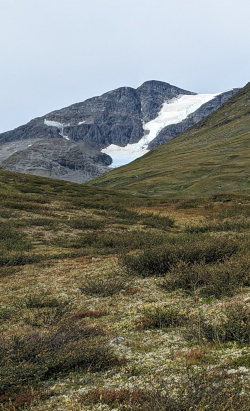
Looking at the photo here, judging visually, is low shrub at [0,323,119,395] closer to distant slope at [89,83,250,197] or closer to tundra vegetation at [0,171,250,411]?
tundra vegetation at [0,171,250,411]

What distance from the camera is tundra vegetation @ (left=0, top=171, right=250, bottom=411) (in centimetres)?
773

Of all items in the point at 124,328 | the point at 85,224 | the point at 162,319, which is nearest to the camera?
the point at 124,328

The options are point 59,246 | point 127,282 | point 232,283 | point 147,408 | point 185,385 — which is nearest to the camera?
point 147,408

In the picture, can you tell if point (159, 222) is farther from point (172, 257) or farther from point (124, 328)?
point (124, 328)

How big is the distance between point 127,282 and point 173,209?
1679 inches

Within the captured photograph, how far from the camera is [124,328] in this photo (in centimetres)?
1268

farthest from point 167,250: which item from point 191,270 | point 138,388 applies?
point 138,388

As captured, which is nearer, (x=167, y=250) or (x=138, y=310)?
(x=138, y=310)

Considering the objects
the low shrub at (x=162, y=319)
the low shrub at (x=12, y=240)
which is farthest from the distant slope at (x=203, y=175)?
the low shrub at (x=162, y=319)

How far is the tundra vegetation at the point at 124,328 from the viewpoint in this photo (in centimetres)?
773

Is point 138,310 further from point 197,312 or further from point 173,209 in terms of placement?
point 173,209

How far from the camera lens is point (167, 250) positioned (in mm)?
21188

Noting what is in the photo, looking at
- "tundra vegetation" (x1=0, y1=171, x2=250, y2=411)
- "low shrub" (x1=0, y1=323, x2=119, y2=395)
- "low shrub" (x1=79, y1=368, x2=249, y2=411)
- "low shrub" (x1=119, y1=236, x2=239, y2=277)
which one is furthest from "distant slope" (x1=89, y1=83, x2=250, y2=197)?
"low shrub" (x1=79, y1=368, x2=249, y2=411)

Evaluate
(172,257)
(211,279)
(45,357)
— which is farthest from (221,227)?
(45,357)
